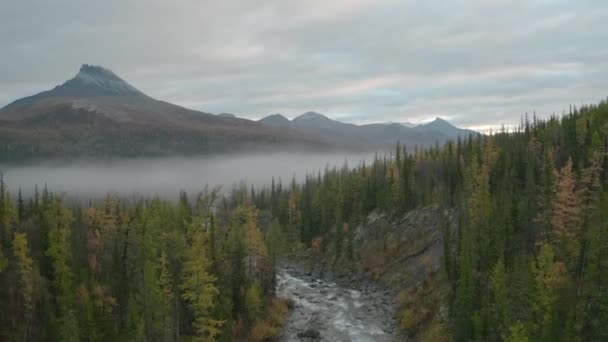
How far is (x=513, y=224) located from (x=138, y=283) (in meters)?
63.8

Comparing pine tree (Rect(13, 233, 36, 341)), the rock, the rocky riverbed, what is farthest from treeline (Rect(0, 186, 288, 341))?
the rocky riverbed

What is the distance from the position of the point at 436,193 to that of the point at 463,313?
66949 mm

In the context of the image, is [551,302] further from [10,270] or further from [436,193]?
[10,270]

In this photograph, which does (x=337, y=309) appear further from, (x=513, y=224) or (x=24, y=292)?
(x=24, y=292)

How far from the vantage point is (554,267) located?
60.0m

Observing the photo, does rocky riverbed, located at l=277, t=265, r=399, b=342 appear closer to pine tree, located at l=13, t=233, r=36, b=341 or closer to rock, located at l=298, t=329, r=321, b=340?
rock, located at l=298, t=329, r=321, b=340

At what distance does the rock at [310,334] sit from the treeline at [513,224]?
15057mm

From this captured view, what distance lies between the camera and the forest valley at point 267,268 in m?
58.0

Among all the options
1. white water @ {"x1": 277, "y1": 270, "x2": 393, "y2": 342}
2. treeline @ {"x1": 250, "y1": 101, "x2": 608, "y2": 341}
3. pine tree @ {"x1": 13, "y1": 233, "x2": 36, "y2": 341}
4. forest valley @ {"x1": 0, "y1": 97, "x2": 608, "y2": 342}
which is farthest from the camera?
white water @ {"x1": 277, "y1": 270, "x2": 393, "y2": 342}

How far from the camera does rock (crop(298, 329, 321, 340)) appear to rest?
74.3 m

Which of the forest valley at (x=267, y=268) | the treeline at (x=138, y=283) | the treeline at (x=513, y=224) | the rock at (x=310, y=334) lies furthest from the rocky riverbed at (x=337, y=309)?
the treeline at (x=513, y=224)

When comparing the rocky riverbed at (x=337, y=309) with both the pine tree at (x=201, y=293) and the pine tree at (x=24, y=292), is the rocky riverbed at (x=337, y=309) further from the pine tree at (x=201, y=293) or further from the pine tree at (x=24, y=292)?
the pine tree at (x=24, y=292)

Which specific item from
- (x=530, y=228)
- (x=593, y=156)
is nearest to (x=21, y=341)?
(x=530, y=228)

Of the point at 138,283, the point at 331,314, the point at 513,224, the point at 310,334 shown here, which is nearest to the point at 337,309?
the point at 331,314
